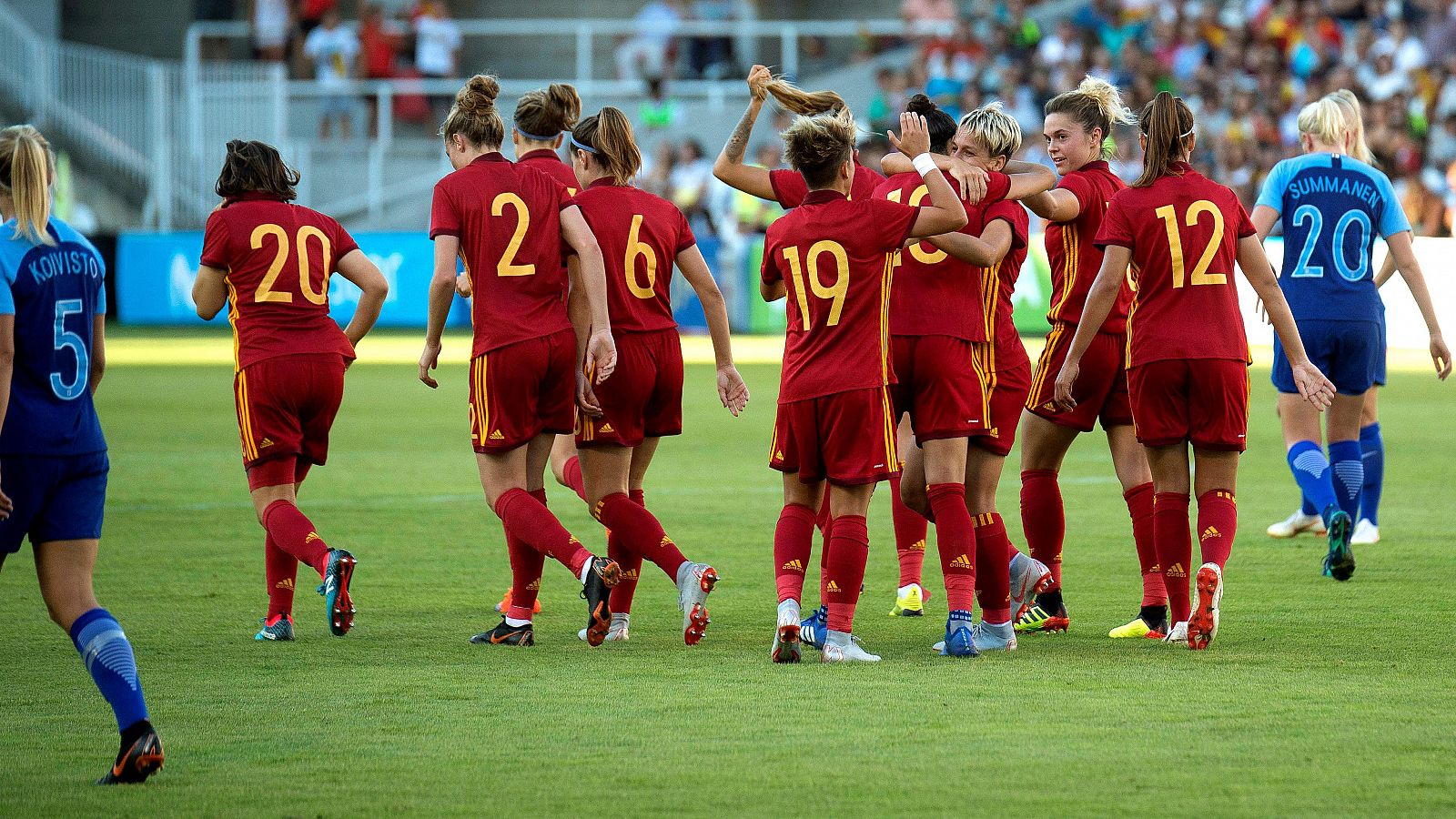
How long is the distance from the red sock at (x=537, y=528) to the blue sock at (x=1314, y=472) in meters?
3.45

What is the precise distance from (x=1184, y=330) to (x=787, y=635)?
1.72 metres

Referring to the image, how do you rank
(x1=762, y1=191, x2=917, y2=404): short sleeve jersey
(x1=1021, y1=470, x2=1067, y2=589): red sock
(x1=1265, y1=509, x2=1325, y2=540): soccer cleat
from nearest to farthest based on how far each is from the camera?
(x1=762, y1=191, x2=917, y2=404): short sleeve jersey < (x1=1021, y1=470, x2=1067, y2=589): red sock < (x1=1265, y1=509, x2=1325, y2=540): soccer cleat

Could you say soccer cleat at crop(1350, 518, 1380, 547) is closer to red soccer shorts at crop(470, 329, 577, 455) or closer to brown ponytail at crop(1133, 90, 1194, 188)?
brown ponytail at crop(1133, 90, 1194, 188)

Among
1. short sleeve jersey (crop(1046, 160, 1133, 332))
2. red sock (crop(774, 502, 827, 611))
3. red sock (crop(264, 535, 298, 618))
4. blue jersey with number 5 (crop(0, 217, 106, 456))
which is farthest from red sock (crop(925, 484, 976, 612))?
blue jersey with number 5 (crop(0, 217, 106, 456))

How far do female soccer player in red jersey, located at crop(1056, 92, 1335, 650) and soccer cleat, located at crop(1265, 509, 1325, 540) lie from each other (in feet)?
9.98

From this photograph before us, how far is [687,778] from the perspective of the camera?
461 centimetres

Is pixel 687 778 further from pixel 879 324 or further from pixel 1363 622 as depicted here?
pixel 1363 622

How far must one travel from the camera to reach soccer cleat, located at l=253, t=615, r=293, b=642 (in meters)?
6.69

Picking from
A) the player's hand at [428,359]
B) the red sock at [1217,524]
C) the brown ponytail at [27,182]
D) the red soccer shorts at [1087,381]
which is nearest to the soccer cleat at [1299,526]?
the red soccer shorts at [1087,381]

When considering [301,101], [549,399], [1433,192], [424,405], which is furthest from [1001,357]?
[301,101]

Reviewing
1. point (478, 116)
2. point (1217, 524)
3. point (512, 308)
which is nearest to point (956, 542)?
point (1217, 524)

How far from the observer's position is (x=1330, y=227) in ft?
27.1

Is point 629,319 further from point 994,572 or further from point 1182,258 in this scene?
point 1182,258

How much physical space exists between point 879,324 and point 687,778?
202 centimetres
